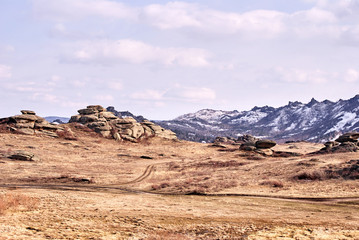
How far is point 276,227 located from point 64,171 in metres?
34.5

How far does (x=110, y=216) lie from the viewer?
747 inches

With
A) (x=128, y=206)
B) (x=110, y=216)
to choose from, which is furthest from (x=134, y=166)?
(x=110, y=216)

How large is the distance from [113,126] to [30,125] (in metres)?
22.9

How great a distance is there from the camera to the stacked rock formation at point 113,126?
3381 inches

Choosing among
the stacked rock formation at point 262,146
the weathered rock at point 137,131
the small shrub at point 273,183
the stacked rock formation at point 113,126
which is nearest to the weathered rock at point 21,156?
the stacked rock formation at point 113,126

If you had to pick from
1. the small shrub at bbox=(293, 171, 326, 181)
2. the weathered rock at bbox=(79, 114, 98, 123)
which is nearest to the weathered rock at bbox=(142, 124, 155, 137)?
the weathered rock at bbox=(79, 114, 98, 123)

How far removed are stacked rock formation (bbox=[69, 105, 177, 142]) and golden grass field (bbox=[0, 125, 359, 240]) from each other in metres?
34.3

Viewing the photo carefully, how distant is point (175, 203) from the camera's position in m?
24.3

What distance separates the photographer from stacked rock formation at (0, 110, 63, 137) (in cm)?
7262

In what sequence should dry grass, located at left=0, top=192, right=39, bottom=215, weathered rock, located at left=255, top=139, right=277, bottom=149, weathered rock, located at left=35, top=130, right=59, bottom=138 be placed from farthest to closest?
weathered rock, located at left=35, top=130, right=59, bottom=138, weathered rock, located at left=255, top=139, right=277, bottom=149, dry grass, located at left=0, top=192, right=39, bottom=215

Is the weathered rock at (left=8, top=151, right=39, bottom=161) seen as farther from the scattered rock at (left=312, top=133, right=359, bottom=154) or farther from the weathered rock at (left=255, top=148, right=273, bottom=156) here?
the scattered rock at (left=312, top=133, right=359, bottom=154)

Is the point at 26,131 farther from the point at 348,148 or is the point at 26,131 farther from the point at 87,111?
the point at 348,148

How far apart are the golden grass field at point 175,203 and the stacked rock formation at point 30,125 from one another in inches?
862

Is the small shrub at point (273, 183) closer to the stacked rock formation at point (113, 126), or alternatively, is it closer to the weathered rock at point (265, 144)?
the weathered rock at point (265, 144)
